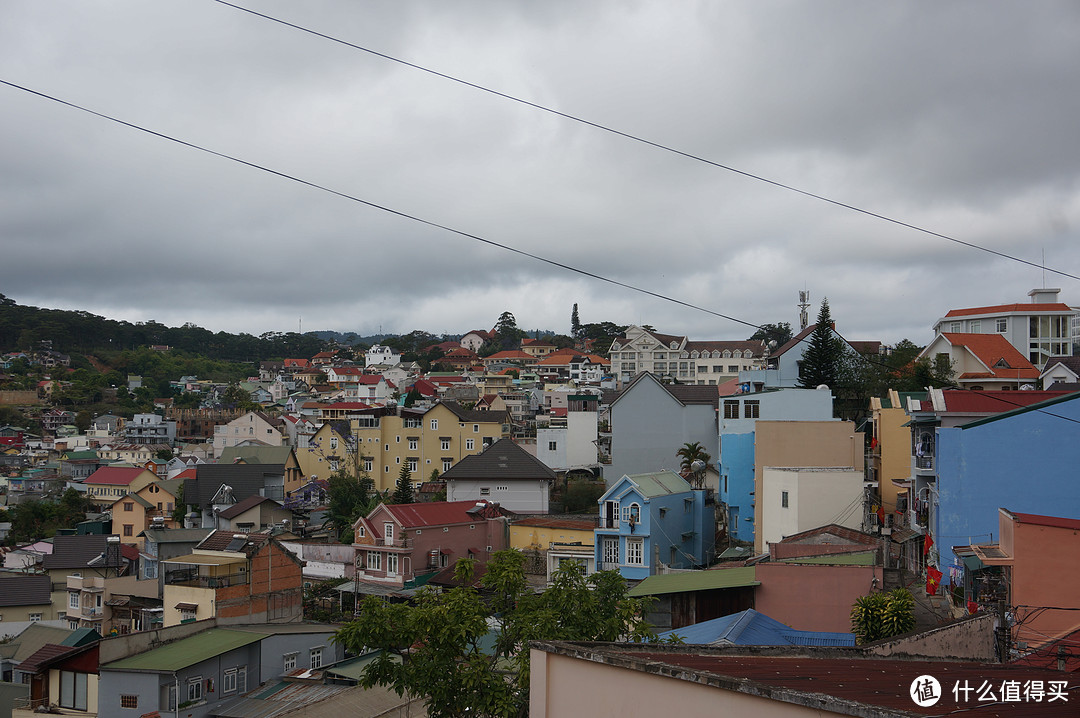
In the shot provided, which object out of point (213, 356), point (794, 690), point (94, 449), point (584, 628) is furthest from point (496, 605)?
point (213, 356)

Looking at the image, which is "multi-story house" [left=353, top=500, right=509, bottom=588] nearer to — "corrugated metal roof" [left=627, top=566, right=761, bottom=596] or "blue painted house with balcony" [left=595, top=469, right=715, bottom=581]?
"blue painted house with balcony" [left=595, top=469, right=715, bottom=581]

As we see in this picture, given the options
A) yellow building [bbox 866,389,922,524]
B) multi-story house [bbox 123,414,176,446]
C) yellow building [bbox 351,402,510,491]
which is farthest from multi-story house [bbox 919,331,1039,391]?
multi-story house [bbox 123,414,176,446]

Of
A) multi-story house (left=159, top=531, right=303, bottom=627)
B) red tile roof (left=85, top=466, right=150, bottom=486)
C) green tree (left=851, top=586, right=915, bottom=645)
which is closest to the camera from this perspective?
green tree (left=851, top=586, right=915, bottom=645)

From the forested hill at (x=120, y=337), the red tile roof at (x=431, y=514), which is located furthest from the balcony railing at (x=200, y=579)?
the forested hill at (x=120, y=337)

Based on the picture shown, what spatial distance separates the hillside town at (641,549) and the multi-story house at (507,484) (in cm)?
12

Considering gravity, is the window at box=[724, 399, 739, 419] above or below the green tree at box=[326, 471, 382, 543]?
above

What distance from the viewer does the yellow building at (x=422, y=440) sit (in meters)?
46.0

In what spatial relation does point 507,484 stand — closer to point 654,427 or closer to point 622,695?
point 654,427

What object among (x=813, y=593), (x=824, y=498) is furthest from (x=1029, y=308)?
(x=813, y=593)

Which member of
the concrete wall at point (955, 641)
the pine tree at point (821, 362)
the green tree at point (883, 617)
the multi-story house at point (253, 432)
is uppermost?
the pine tree at point (821, 362)

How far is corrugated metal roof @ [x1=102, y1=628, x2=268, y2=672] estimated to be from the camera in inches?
706

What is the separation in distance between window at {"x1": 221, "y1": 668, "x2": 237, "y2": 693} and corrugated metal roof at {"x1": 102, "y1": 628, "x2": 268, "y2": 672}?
1.78 ft

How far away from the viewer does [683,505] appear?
2870cm
